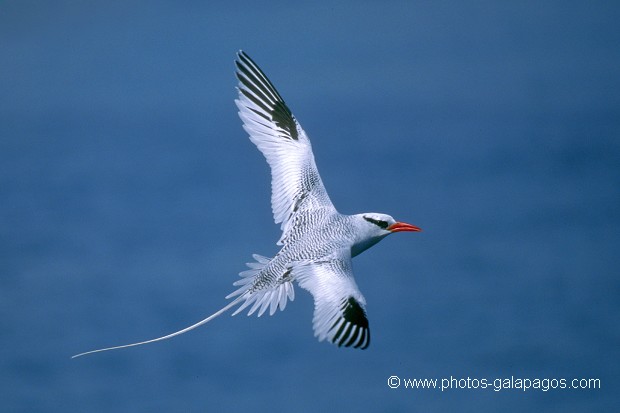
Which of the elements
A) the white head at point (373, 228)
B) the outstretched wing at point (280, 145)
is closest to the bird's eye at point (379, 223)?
the white head at point (373, 228)

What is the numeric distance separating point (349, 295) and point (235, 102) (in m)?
3.07

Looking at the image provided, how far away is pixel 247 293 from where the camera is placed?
28.2 feet

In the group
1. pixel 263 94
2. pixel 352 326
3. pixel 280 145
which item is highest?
pixel 263 94

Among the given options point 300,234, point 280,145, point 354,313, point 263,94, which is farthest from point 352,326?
point 263,94

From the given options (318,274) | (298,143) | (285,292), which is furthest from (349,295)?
(298,143)

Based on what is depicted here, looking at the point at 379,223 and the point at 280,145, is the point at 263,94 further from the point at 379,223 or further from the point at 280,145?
the point at 379,223

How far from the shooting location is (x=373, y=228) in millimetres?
9109

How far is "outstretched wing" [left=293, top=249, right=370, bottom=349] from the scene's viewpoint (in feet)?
25.1

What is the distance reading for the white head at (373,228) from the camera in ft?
29.5

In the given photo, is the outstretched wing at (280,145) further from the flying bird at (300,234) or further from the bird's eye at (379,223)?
the bird's eye at (379,223)

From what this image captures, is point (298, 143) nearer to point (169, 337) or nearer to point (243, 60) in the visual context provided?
point (243, 60)

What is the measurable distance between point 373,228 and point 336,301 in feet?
4.66

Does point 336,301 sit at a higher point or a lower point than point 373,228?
lower

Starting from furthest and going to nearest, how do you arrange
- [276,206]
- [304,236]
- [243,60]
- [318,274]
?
[243,60], [276,206], [304,236], [318,274]
